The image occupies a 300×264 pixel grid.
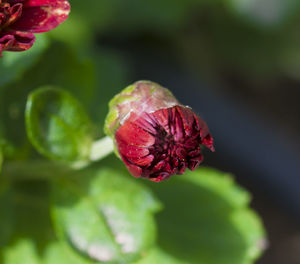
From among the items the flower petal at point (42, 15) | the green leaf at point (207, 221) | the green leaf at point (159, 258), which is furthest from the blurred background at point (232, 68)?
the flower petal at point (42, 15)

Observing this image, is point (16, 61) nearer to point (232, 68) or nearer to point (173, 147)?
point (173, 147)

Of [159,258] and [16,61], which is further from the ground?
[16,61]

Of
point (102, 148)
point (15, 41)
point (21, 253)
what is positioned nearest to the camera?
point (15, 41)

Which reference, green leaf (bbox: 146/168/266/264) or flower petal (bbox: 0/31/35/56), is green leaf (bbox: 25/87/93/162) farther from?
green leaf (bbox: 146/168/266/264)

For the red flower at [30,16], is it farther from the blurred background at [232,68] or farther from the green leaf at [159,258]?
the blurred background at [232,68]

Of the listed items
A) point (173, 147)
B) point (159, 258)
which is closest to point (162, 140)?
point (173, 147)

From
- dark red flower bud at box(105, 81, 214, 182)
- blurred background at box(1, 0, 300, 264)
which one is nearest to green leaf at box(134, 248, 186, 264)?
dark red flower bud at box(105, 81, 214, 182)
